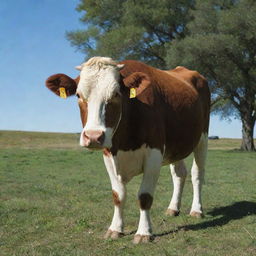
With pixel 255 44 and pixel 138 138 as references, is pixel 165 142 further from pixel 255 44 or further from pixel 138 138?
pixel 255 44

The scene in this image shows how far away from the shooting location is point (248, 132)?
32250 mm

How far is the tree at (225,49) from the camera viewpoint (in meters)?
28.0

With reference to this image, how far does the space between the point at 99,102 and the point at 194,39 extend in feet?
79.6

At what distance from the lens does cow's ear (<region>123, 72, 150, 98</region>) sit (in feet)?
17.3

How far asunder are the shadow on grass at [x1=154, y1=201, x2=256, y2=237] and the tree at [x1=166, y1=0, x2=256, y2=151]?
20822 mm

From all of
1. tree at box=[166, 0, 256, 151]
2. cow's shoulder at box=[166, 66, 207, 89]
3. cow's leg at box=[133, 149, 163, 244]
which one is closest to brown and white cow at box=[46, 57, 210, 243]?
cow's leg at box=[133, 149, 163, 244]

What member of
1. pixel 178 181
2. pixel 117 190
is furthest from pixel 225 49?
pixel 117 190

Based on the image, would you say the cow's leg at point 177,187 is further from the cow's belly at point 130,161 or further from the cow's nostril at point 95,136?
the cow's nostril at point 95,136

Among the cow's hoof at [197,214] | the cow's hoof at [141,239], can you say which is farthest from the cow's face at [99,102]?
the cow's hoof at [197,214]

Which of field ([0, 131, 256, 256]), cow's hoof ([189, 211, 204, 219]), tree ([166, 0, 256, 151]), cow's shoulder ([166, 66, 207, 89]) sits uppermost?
tree ([166, 0, 256, 151])

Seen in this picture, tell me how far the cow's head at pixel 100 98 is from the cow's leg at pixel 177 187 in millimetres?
2707

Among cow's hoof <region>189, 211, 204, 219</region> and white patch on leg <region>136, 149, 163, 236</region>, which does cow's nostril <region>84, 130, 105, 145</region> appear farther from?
cow's hoof <region>189, 211, 204, 219</region>

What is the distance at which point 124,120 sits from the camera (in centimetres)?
534

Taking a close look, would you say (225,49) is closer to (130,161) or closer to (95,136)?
(130,161)
